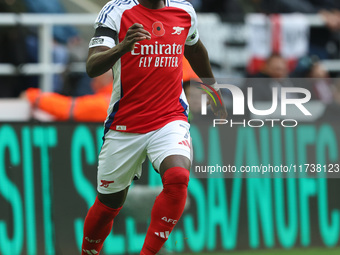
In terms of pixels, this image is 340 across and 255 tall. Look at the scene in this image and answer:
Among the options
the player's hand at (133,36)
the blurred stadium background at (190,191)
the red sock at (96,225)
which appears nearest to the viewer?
the player's hand at (133,36)

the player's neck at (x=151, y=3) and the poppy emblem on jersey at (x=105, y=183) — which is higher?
the player's neck at (x=151, y=3)

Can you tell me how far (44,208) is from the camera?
749 cm

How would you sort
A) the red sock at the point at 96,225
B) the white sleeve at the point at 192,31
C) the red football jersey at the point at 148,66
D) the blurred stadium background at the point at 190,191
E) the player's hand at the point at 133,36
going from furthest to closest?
the blurred stadium background at the point at 190,191 < the red sock at the point at 96,225 < the white sleeve at the point at 192,31 < the red football jersey at the point at 148,66 < the player's hand at the point at 133,36

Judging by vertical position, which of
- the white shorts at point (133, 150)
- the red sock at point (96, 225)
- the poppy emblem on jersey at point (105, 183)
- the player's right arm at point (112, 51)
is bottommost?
the red sock at point (96, 225)

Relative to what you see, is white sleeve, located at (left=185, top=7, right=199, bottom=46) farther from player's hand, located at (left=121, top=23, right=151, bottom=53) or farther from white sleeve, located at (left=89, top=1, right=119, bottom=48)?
player's hand, located at (left=121, top=23, right=151, bottom=53)

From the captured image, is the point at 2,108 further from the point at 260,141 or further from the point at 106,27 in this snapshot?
the point at 106,27

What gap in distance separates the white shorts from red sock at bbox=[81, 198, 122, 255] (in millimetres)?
186

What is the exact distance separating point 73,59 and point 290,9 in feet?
11.1

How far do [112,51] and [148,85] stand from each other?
1.71ft

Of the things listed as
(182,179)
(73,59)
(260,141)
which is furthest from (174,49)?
(73,59)

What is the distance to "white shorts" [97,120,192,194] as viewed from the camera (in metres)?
5.57

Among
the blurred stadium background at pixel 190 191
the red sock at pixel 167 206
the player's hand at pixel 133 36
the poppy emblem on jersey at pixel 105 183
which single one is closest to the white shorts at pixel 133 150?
the poppy emblem on jersey at pixel 105 183

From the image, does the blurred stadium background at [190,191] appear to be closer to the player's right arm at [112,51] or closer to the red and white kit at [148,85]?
the red and white kit at [148,85]

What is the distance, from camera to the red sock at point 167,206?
5324 millimetres
